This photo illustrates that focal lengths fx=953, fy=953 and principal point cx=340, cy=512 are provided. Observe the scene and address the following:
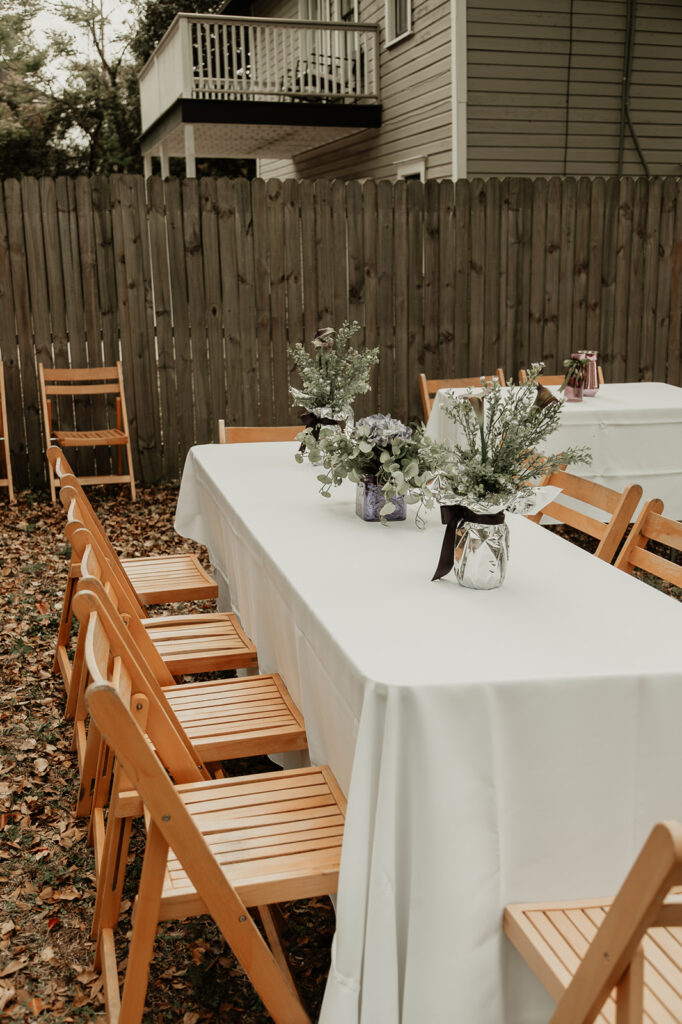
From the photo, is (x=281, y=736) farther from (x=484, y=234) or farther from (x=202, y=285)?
(x=484, y=234)

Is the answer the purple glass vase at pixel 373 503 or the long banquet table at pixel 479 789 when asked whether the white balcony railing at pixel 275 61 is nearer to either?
the purple glass vase at pixel 373 503

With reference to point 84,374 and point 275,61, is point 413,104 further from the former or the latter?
point 84,374

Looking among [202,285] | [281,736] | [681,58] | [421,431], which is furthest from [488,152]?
[281,736]

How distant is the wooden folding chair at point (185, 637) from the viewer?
279 centimetres

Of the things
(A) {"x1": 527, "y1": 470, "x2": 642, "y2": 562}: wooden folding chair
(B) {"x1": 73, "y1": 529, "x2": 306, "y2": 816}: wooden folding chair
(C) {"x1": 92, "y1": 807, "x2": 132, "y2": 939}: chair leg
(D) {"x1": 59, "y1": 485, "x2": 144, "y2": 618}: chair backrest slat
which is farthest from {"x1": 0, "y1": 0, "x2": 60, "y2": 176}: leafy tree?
(C) {"x1": 92, "y1": 807, "x2": 132, "y2": 939}: chair leg

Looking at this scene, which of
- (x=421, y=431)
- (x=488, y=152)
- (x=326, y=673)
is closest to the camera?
(x=326, y=673)

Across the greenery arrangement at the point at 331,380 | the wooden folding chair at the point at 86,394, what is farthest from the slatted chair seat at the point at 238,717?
the wooden folding chair at the point at 86,394

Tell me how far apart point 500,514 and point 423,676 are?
62 cm

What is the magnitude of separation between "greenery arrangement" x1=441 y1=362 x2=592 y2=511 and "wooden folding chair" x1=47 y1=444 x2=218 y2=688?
57.7 inches

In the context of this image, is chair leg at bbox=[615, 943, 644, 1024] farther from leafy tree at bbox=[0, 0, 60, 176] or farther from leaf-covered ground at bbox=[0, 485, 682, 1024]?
leafy tree at bbox=[0, 0, 60, 176]

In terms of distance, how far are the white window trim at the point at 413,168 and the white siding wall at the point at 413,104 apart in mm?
58

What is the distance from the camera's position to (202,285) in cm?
718

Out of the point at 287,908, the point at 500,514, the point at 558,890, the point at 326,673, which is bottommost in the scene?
the point at 287,908

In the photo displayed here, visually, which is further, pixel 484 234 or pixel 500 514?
pixel 484 234
